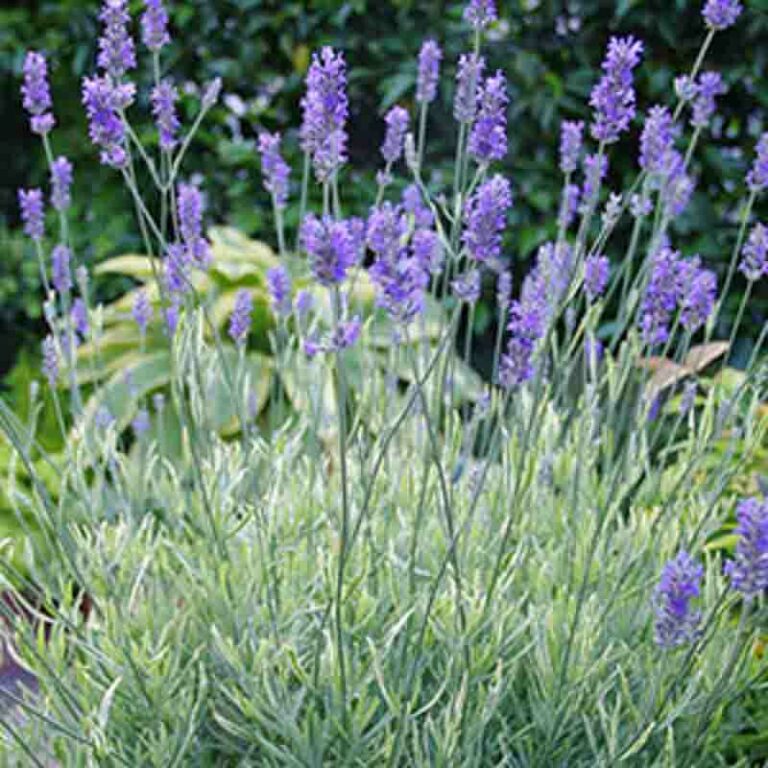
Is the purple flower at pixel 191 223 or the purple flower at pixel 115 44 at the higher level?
the purple flower at pixel 115 44

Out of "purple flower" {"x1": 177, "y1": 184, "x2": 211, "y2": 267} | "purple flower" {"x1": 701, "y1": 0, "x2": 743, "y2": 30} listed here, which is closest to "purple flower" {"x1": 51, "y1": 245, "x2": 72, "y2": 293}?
"purple flower" {"x1": 177, "y1": 184, "x2": 211, "y2": 267}

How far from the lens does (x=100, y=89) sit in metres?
1.30

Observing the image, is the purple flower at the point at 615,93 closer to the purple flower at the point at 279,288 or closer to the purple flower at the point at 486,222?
the purple flower at the point at 486,222

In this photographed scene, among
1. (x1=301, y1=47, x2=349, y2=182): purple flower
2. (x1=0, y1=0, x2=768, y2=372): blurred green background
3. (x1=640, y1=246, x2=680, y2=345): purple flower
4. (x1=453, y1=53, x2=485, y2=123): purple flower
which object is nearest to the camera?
(x1=301, y1=47, x2=349, y2=182): purple flower

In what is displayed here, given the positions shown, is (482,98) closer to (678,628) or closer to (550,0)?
(678,628)

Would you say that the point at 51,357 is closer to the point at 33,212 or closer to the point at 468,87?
the point at 33,212

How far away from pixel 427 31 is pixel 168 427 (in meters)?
1.58

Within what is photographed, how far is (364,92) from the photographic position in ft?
14.1

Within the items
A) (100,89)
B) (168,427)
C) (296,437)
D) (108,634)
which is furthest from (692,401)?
(168,427)

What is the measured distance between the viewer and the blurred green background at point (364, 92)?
3719 mm

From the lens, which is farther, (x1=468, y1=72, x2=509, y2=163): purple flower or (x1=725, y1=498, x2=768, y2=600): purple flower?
(x1=468, y1=72, x2=509, y2=163): purple flower

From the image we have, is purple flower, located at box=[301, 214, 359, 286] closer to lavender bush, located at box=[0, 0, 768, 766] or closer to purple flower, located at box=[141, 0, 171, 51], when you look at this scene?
lavender bush, located at box=[0, 0, 768, 766]

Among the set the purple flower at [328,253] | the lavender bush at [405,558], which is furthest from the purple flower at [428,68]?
the purple flower at [328,253]

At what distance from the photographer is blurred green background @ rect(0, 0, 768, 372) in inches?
146
